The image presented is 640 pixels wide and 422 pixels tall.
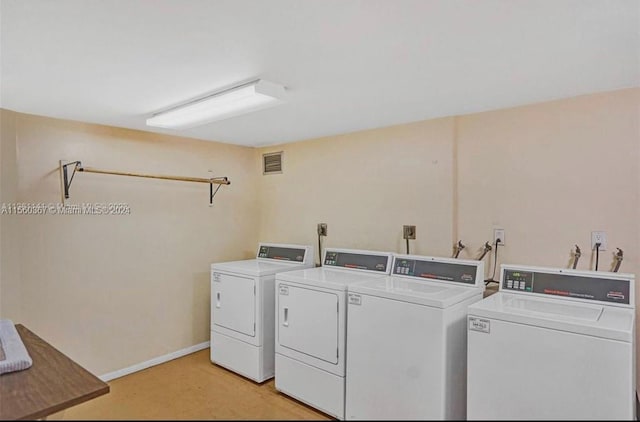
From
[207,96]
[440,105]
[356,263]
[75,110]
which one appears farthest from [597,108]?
[75,110]

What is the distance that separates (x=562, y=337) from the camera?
5.67 feet

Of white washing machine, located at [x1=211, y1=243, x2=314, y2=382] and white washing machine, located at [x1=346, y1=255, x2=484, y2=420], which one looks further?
white washing machine, located at [x1=211, y1=243, x2=314, y2=382]

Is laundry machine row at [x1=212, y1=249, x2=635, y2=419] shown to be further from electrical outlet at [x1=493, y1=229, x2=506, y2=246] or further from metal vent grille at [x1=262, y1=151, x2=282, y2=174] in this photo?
metal vent grille at [x1=262, y1=151, x2=282, y2=174]

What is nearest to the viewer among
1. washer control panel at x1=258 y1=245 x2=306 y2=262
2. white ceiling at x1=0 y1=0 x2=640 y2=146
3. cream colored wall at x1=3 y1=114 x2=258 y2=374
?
white ceiling at x1=0 y1=0 x2=640 y2=146

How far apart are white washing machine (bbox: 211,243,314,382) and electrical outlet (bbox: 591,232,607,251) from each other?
2.13m

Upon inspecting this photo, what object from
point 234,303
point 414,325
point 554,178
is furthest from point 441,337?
point 234,303

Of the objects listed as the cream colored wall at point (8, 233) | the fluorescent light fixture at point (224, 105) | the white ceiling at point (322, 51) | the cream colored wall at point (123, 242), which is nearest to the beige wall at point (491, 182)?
the white ceiling at point (322, 51)

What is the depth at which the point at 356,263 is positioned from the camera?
3.27m

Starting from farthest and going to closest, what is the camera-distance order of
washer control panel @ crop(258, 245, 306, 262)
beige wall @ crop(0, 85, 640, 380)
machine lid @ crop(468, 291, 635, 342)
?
1. washer control panel @ crop(258, 245, 306, 262)
2. beige wall @ crop(0, 85, 640, 380)
3. machine lid @ crop(468, 291, 635, 342)

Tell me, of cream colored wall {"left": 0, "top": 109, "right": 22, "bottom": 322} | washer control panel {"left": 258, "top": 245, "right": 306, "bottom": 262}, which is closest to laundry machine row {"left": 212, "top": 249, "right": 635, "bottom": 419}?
washer control panel {"left": 258, "top": 245, "right": 306, "bottom": 262}

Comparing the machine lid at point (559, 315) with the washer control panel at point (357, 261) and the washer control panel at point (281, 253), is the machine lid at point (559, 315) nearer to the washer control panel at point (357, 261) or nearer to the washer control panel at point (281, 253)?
the washer control panel at point (357, 261)

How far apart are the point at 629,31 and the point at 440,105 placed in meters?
1.18

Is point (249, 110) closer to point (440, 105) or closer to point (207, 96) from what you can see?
point (207, 96)

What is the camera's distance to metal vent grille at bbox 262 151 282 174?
4.19 metres
